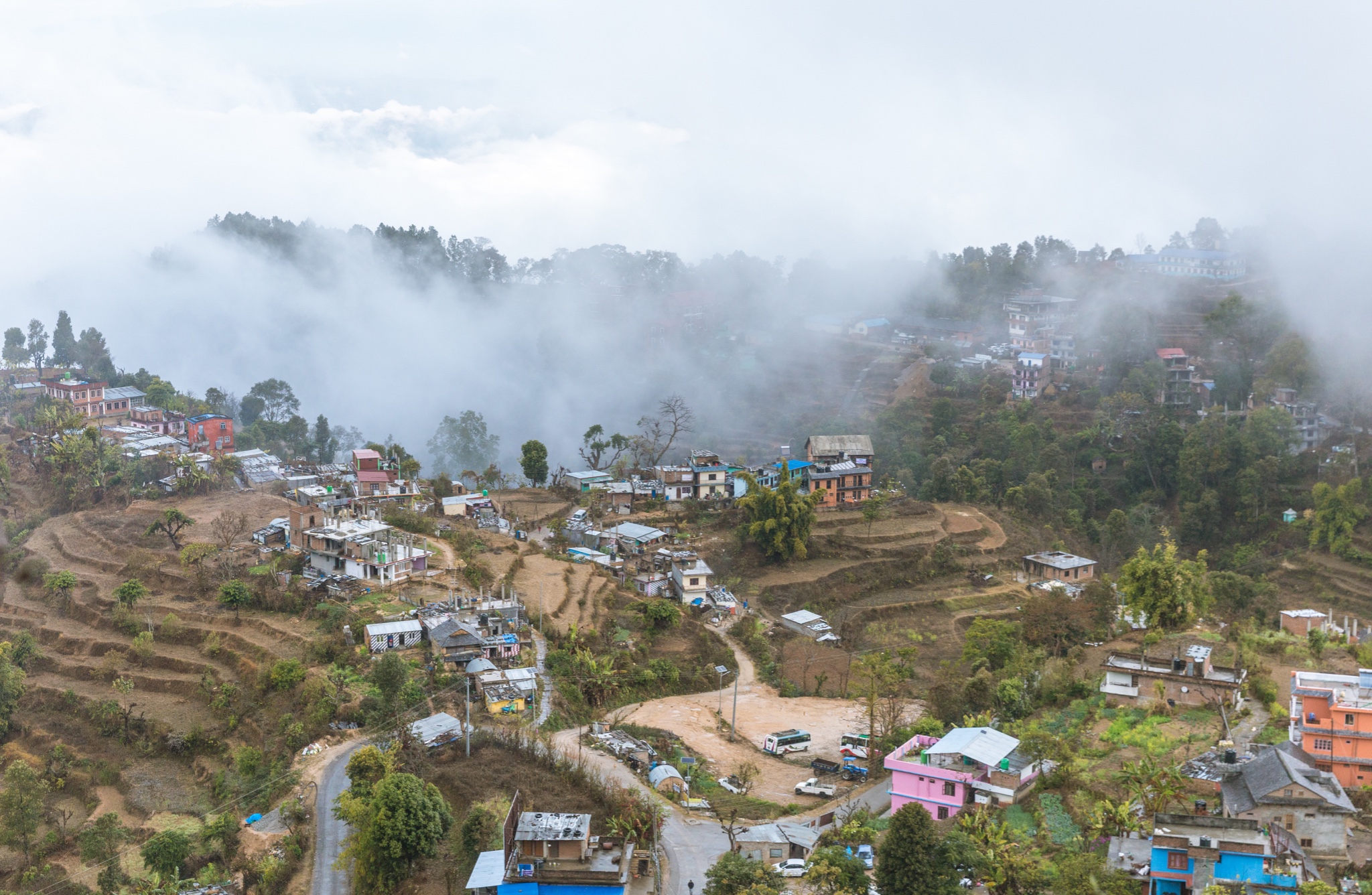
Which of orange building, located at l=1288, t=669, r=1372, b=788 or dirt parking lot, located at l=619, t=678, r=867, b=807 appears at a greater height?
orange building, located at l=1288, t=669, r=1372, b=788

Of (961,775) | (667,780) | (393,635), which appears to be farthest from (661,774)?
(393,635)

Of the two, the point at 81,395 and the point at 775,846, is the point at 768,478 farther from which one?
the point at 81,395

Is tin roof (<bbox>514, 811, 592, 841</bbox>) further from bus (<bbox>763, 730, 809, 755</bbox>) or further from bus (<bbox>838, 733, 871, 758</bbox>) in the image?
bus (<bbox>838, 733, 871, 758</bbox>)

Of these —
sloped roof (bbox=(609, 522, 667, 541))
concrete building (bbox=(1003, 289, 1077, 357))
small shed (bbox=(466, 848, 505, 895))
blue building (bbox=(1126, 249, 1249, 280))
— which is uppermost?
blue building (bbox=(1126, 249, 1249, 280))

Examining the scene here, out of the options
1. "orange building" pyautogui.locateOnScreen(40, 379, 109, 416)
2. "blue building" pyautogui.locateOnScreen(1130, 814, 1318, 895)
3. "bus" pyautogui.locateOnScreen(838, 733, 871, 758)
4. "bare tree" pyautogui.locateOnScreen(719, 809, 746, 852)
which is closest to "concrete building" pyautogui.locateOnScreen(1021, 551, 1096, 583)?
"bus" pyautogui.locateOnScreen(838, 733, 871, 758)

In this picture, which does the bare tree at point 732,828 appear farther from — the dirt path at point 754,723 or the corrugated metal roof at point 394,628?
the corrugated metal roof at point 394,628

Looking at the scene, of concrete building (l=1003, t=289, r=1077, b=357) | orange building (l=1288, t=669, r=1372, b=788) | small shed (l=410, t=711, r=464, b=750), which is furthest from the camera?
concrete building (l=1003, t=289, r=1077, b=357)

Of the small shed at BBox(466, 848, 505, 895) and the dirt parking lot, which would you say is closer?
the small shed at BBox(466, 848, 505, 895)
